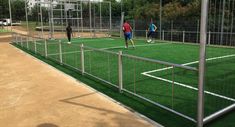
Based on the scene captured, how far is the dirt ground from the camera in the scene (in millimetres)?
5414

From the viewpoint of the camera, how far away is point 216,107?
20.0 feet

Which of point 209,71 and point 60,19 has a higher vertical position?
point 60,19

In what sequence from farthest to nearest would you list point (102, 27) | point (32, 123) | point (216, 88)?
point (102, 27), point (216, 88), point (32, 123)

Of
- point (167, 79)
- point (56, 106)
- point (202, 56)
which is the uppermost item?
point (202, 56)

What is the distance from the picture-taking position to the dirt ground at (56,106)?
17.8 feet

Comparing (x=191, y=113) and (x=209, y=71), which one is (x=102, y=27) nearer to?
(x=209, y=71)

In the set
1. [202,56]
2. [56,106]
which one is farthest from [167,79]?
[202,56]

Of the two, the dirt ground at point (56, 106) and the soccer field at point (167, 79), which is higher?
the soccer field at point (167, 79)

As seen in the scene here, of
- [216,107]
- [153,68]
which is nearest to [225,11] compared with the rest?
[216,107]

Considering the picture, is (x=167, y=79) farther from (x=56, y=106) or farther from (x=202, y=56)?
(x=202, y=56)

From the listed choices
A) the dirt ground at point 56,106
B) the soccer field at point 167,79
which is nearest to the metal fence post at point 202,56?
the soccer field at point 167,79

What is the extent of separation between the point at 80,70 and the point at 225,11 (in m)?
5.90

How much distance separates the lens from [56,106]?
6438 mm

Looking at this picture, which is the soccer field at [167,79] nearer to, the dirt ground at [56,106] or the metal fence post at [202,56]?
the metal fence post at [202,56]
